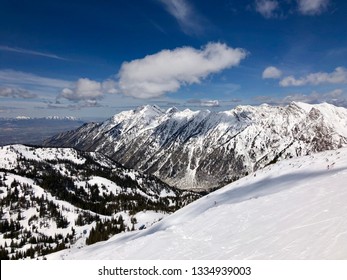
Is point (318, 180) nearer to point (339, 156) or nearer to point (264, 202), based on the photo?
point (264, 202)

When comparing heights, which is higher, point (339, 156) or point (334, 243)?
point (339, 156)

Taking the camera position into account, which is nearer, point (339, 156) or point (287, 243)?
point (287, 243)

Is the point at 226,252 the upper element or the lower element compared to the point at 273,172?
lower
